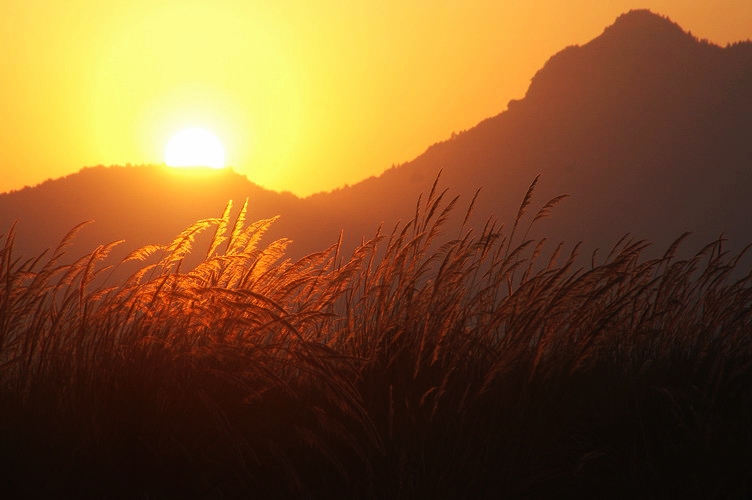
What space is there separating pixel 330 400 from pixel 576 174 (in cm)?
13269

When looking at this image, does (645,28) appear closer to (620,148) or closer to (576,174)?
(620,148)

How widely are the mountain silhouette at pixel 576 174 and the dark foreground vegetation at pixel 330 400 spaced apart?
92.9 metres

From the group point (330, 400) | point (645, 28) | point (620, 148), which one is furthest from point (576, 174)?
point (330, 400)

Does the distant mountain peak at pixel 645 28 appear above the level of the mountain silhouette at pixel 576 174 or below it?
above

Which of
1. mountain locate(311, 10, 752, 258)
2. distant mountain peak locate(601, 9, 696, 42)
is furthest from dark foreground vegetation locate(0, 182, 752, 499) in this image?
distant mountain peak locate(601, 9, 696, 42)

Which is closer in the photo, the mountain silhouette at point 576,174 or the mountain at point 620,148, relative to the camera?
the mountain silhouette at point 576,174

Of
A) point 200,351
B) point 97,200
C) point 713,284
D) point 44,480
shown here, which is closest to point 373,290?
point 200,351

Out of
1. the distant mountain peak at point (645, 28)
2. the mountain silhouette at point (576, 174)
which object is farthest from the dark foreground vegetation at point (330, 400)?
the distant mountain peak at point (645, 28)

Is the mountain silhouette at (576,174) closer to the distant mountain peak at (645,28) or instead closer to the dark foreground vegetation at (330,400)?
the distant mountain peak at (645,28)

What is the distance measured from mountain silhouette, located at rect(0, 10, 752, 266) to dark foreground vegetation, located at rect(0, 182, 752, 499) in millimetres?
92916

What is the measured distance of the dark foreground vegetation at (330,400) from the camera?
2607mm

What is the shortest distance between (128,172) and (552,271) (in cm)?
11116

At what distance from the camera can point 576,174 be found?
13112cm

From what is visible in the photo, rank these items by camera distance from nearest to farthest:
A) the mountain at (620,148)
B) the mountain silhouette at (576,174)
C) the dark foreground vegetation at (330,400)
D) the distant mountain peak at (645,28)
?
1. the dark foreground vegetation at (330,400)
2. the mountain silhouette at (576,174)
3. the mountain at (620,148)
4. the distant mountain peak at (645,28)
